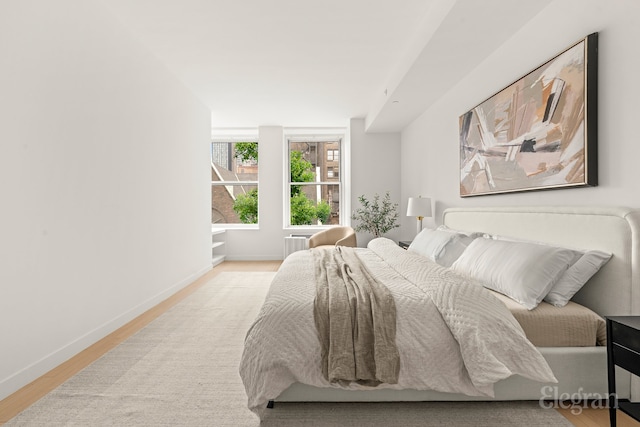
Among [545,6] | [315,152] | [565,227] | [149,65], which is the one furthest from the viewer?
[315,152]

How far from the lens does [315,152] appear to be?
25.6 feet

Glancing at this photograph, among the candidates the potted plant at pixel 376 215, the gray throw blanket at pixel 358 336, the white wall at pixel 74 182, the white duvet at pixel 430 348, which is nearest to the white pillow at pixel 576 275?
the white duvet at pixel 430 348

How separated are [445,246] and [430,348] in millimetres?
1561

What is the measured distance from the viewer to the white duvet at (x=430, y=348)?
73.4 inches

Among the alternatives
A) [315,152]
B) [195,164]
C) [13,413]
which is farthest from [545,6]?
[315,152]

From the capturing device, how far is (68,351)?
2.72 meters

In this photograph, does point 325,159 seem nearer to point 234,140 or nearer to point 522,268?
point 234,140

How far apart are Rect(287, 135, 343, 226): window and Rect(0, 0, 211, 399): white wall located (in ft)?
11.4

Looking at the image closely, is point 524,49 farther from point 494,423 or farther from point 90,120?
point 90,120

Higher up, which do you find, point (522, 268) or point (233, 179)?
point (233, 179)

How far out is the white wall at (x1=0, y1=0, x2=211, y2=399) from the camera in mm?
2246

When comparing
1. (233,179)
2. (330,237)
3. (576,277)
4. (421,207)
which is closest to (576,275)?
(576,277)

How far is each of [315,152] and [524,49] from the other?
16.9 ft

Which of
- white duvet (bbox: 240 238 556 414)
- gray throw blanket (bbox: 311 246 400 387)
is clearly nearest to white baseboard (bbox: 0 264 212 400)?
white duvet (bbox: 240 238 556 414)
